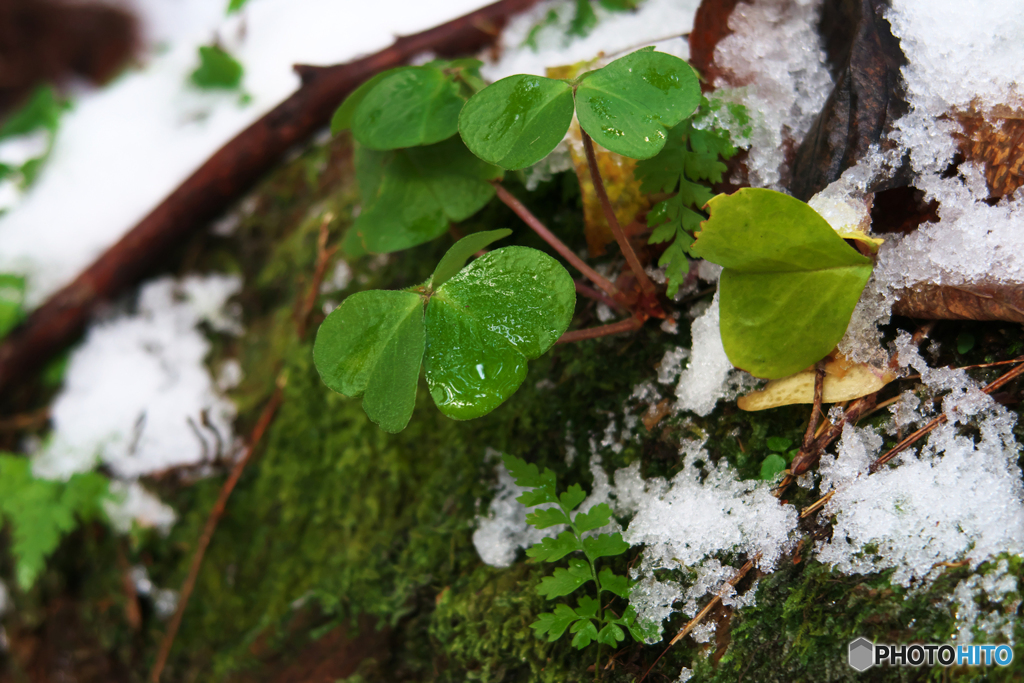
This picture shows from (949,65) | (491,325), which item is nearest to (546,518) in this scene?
(491,325)

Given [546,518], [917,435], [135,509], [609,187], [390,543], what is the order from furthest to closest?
[135,509], [390,543], [609,187], [546,518], [917,435]

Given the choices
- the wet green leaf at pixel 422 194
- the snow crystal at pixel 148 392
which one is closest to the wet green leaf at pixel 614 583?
the wet green leaf at pixel 422 194

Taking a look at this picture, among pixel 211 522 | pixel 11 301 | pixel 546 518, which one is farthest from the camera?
pixel 11 301

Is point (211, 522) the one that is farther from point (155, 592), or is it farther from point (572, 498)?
point (572, 498)

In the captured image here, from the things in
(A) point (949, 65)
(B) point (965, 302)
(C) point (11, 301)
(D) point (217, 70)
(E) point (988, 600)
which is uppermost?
(D) point (217, 70)

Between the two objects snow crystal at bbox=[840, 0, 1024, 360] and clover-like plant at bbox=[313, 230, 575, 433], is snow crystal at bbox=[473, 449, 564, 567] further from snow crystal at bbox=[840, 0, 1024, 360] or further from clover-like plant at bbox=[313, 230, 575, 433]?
snow crystal at bbox=[840, 0, 1024, 360]

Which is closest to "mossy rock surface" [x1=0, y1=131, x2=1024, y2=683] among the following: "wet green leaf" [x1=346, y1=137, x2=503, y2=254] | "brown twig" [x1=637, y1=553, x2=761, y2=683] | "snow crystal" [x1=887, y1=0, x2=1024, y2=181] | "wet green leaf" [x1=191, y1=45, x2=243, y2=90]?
"brown twig" [x1=637, y1=553, x2=761, y2=683]

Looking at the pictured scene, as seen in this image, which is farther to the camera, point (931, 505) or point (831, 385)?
point (831, 385)
